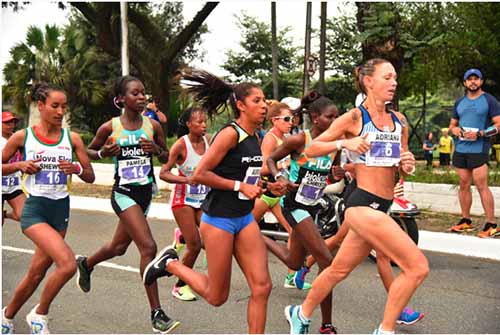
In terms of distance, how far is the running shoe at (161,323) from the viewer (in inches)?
208

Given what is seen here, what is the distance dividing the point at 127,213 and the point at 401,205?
317 cm

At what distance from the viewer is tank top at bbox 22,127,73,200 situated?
529cm

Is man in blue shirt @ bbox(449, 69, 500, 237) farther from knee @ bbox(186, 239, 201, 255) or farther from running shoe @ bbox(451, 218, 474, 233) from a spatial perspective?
knee @ bbox(186, 239, 201, 255)

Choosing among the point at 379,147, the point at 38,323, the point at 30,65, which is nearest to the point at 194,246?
the point at 38,323

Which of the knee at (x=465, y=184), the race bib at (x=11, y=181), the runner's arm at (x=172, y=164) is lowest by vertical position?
the knee at (x=465, y=184)

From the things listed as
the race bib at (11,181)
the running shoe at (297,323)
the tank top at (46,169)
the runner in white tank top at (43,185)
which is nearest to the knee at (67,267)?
the runner in white tank top at (43,185)

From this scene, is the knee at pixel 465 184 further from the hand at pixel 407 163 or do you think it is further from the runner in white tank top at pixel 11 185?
the runner in white tank top at pixel 11 185

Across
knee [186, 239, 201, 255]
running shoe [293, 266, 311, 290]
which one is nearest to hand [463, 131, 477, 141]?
running shoe [293, 266, 311, 290]

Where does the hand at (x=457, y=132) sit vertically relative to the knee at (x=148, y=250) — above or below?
above

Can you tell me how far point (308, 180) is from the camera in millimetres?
5949

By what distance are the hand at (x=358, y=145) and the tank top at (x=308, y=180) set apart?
47.3 inches

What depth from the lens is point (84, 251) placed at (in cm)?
902

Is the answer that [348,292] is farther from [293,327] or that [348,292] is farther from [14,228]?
[14,228]

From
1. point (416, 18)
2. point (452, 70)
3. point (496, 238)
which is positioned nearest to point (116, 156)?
point (496, 238)
